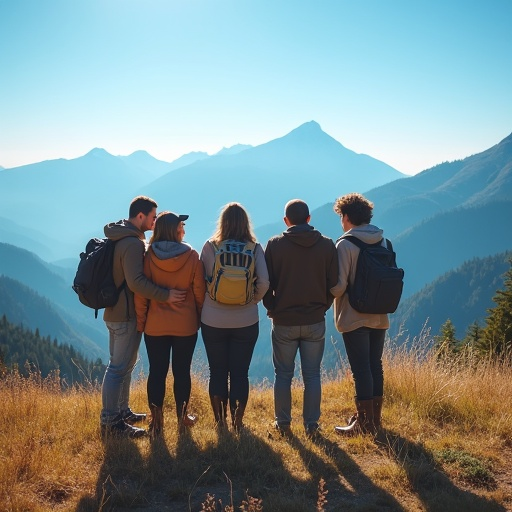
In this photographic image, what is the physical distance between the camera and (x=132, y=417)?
532 cm

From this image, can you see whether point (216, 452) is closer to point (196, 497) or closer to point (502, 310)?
point (196, 497)

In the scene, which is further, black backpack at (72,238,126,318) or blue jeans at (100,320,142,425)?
blue jeans at (100,320,142,425)

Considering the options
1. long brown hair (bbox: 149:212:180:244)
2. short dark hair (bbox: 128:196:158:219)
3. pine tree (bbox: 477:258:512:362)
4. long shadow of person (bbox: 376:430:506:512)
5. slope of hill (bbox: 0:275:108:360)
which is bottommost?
slope of hill (bbox: 0:275:108:360)

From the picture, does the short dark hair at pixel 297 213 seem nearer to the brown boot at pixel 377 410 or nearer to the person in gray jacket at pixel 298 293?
the person in gray jacket at pixel 298 293

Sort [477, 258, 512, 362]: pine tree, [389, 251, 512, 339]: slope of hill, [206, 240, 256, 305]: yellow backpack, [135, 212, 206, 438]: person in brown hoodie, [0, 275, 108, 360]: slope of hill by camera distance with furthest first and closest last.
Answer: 1. [0, 275, 108, 360]: slope of hill
2. [389, 251, 512, 339]: slope of hill
3. [477, 258, 512, 362]: pine tree
4. [135, 212, 206, 438]: person in brown hoodie
5. [206, 240, 256, 305]: yellow backpack

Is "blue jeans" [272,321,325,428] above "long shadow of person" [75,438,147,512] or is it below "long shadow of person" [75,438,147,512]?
above

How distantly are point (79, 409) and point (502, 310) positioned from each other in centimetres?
1727

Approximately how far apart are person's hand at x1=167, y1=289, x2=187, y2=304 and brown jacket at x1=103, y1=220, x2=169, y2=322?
5cm

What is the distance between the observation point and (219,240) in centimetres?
461

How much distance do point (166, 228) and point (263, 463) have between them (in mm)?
2311

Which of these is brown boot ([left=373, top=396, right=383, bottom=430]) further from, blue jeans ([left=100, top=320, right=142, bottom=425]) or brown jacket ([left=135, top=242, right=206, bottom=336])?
blue jeans ([left=100, top=320, right=142, bottom=425])

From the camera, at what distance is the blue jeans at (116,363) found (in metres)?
4.81

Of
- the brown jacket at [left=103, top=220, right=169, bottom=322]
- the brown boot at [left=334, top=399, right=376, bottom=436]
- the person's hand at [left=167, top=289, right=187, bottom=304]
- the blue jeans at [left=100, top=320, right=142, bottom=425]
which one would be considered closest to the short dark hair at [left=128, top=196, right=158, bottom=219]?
the brown jacket at [left=103, top=220, right=169, bottom=322]

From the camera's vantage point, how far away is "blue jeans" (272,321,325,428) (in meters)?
4.77
